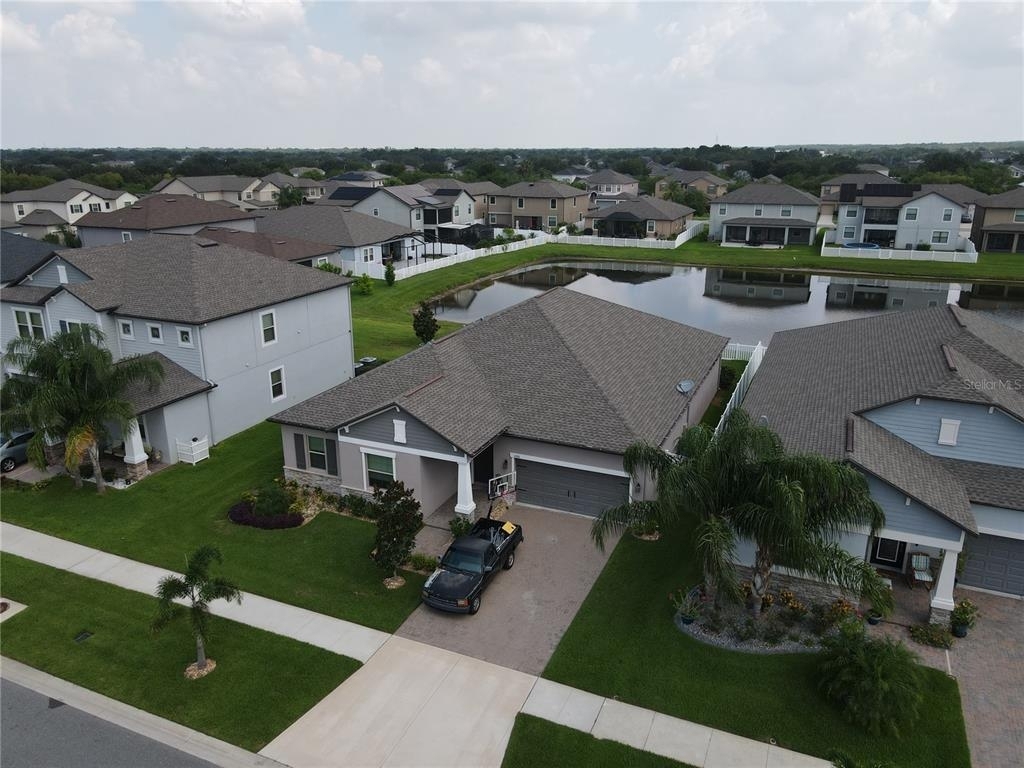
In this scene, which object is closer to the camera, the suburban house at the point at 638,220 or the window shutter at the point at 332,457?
the window shutter at the point at 332,457

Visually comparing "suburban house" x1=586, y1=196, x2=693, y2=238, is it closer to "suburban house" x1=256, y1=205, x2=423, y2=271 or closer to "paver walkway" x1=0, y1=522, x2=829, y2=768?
"suburban house" x1=256, y1=205, x2=423, y2=271

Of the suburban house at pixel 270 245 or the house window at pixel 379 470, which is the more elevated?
the suburban house at pixel 270 245

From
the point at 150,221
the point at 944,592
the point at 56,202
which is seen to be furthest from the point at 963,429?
the point at 56,202

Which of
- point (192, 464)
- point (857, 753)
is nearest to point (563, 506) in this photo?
point (857, 753)

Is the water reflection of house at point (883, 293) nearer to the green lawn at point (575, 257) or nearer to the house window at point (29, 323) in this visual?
the green lawn at point (575, 257)

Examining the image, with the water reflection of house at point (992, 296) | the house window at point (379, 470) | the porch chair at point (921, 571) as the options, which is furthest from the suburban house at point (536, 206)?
the porch chair at point (921, 571)

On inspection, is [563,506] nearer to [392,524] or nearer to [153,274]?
[392,524]
